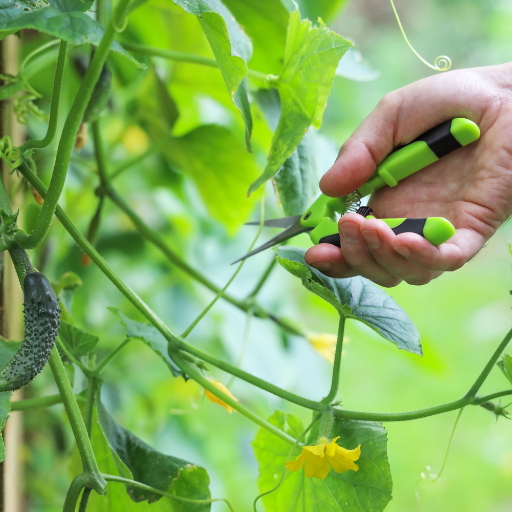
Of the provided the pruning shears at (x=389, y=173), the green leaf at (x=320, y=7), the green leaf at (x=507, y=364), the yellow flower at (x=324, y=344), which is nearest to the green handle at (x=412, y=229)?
the pruning shears at (x=389, y=173)

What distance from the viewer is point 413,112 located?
1.70 feet

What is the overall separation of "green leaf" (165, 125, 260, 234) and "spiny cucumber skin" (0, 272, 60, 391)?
43 cm

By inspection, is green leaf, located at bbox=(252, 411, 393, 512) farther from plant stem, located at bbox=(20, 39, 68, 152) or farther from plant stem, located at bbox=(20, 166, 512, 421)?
plant stem, located at bbox=(20, 39, 68, 152)

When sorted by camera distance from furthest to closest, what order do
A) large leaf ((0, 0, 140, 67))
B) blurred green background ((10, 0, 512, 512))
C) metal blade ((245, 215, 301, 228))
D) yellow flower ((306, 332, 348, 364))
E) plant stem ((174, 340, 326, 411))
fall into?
blurred green background ((10, 0, 512, 512))
yellow flower ((306, 332, 348, 364))
metal blade ((245, 215, 301, 228))
plant stem ((174, 340, 326, 411))
large leaf ((0, 0, 140, 67))

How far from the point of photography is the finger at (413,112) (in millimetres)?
502

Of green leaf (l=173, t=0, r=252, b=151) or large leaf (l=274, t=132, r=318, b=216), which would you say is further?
large leaf (l=274, t=132, r=318, b=216)

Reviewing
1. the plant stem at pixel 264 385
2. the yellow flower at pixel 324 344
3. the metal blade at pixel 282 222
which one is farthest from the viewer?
the yellow flower at pixel 324 344

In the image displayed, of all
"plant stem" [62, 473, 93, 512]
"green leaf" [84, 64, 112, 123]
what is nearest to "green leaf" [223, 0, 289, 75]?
"green leaf" [84, 64, 112, 123]

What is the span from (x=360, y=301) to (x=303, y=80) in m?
0.21

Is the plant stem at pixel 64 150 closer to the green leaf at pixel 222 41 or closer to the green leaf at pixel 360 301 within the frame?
the green leaf at pixel 222 41

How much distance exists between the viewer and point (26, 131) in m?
0.73

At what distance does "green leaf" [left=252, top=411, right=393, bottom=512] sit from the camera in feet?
1.44

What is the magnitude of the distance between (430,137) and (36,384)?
2.32ft

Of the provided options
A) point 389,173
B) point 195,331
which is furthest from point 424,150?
point 195,331
